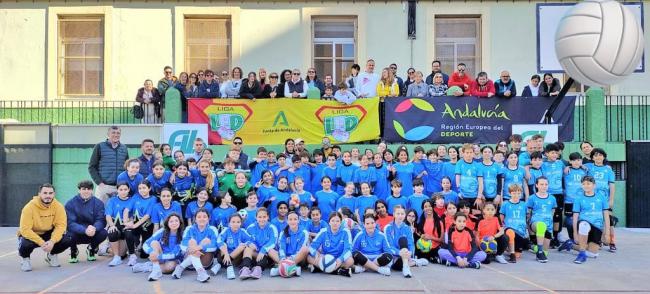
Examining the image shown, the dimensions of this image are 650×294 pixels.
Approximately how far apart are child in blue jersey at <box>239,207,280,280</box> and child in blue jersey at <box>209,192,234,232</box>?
708mm

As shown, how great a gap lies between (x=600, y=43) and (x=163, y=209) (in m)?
7.56

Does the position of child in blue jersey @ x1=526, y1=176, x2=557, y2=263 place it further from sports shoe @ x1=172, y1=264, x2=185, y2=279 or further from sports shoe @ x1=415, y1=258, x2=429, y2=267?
sports shoe @ x1=172, y1=264, x2=185, y2=279

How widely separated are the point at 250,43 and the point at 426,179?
7.06 metres

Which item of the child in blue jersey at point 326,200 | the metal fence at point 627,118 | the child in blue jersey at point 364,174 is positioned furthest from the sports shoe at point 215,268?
the metal fence at point 627,118

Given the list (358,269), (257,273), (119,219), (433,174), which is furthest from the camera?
(433,174)

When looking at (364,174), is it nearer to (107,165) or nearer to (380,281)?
(380,281)

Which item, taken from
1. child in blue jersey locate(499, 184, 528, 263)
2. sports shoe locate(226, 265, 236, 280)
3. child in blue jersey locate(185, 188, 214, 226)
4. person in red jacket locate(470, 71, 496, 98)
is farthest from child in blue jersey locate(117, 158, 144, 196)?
person in red jacket locate(470, 71, 496, 98)

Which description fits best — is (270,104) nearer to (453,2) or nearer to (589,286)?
(453,2)

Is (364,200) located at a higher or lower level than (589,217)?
higher

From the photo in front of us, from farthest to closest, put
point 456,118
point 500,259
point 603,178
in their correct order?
1. point 456,118
2. point 603,178
3. point 500,259

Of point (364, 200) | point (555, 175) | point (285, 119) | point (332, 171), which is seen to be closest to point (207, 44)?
point (285, 119)

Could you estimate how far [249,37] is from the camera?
15.8 metres

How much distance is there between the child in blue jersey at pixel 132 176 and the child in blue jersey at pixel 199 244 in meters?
1.75

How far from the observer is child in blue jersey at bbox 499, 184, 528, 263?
9.32 meters
